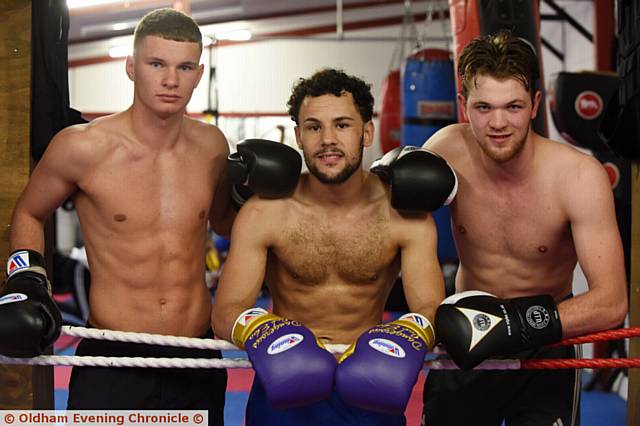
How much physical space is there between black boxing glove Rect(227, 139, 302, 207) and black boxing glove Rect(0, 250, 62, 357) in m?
0.63

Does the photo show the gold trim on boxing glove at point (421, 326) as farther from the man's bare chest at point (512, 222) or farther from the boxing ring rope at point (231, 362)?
the man's bare chest at point (512, 222)

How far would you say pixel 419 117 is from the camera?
548 cm

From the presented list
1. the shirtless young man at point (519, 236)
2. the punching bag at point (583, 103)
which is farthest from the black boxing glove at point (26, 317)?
the punching bag at point (583, 103)

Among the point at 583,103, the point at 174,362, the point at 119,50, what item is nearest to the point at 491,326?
the point at 174,362

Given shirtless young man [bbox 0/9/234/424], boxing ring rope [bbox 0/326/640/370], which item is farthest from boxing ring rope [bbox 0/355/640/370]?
shirtless young man [bbox 0/9/234/424]

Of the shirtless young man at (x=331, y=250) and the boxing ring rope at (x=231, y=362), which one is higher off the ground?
the shirtless young man at (x=331, y=250)

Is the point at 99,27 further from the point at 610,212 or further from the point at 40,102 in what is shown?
the point at 610,212

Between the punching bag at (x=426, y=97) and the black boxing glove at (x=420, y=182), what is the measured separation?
11.4 ft

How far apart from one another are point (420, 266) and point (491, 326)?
36cm

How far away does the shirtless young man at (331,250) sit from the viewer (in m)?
1.89

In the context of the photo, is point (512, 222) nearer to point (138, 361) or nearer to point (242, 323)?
point (242, 323)

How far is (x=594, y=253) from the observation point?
1875mm

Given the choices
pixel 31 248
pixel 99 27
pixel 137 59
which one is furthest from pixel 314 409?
pixel 99 27

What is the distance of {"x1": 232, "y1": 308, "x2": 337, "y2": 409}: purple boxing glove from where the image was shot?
1.50 meters
